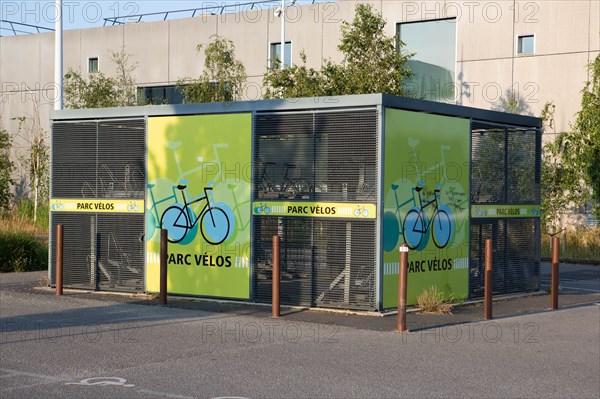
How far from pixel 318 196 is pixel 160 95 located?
2965 cm

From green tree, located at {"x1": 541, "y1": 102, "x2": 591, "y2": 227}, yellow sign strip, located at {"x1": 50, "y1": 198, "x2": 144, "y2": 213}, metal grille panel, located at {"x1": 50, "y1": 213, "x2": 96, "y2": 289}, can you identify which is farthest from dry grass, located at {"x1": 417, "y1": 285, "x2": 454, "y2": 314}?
green tree, located at {"x1": 541, "y1": 102, "x2": 591, "y2": 227}

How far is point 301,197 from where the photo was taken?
15.0m

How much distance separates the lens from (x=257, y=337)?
12.0m

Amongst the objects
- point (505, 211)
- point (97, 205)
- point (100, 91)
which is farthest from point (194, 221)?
point (100, 91)

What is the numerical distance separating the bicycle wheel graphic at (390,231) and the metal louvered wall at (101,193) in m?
4.53

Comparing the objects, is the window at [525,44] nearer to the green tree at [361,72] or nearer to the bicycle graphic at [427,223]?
the green tree at [361,72]

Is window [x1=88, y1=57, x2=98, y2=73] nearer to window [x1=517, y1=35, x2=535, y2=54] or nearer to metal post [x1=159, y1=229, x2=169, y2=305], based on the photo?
window [x1=517, y1=35, x2=535, y2=54]

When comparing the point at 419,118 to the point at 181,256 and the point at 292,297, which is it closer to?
the point at 292,297

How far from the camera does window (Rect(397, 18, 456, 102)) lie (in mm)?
35062

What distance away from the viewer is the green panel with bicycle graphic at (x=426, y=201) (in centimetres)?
1465

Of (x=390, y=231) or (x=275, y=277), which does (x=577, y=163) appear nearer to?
(x=390, y=231)

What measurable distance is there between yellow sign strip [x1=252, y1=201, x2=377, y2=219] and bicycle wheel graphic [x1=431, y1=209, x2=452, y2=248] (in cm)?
166

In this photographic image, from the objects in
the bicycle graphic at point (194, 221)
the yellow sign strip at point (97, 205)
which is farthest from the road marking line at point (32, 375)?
the yellow sign strip at point (97, 205)

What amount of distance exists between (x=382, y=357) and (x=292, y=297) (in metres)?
4.42
